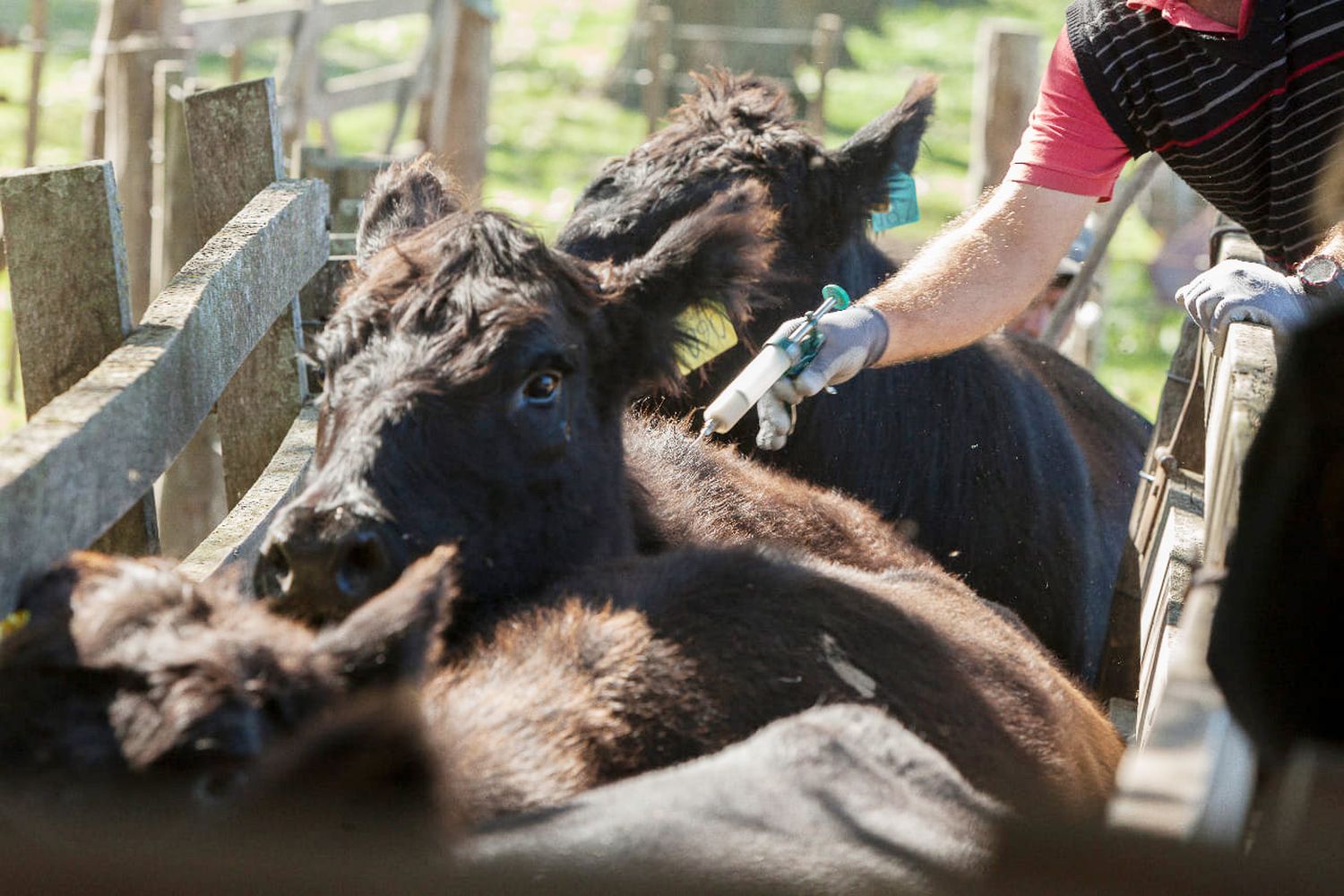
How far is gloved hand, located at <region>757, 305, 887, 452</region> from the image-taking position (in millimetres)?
3393

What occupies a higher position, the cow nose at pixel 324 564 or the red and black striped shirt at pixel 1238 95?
the red and black striped shirt at pixel 1238 95

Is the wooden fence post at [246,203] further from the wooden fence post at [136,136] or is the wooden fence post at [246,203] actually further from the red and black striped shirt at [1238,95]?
the wooden fence post at [136,136]

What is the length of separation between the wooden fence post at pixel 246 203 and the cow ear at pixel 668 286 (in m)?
1.33

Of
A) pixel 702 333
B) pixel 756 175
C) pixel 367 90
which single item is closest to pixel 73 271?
pixel 702 333

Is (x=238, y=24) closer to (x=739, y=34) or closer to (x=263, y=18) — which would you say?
(x=263, y=18)

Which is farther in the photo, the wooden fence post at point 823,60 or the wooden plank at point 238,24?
the wooden fence post at point 823,60

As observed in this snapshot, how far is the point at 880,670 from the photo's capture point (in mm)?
2654

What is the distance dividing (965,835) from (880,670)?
664 mm

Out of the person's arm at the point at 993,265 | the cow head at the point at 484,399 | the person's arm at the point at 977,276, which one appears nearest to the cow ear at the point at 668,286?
the cow head at the point at 484,399

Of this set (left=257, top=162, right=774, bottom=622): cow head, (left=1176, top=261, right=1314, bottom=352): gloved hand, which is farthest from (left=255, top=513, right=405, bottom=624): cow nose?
(left=1176, top=261, right=1314, bottom=352): gloved hand

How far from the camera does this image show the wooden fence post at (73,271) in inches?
125

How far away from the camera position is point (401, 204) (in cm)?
383

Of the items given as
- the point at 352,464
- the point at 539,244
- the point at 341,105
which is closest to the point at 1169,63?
the point at 539,244

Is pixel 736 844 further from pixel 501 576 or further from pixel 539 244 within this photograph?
pixel 539 244
